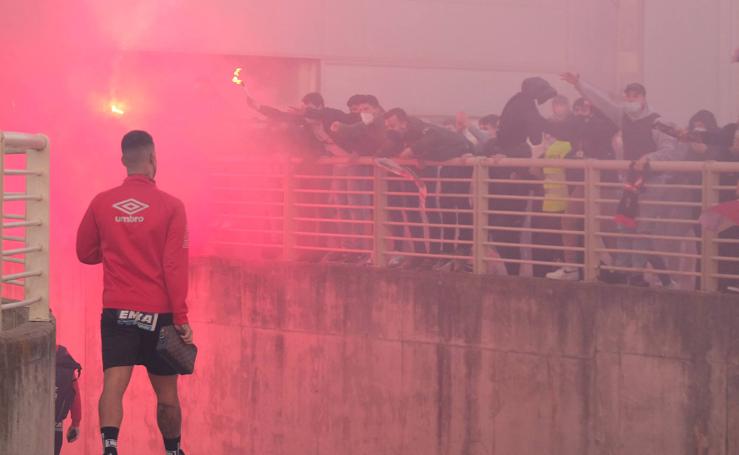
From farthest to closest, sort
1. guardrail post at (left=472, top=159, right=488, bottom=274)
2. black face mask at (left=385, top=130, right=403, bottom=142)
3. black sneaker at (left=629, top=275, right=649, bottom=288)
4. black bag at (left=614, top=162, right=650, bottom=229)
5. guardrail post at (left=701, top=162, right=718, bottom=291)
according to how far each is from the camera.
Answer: black face mask at (left=385, top=130, right=403, bottom=142) < guardrail post at (left=472, top=159, right=488, bottom=274) < black sneaker at (left=629, top=275, right=649, bottom=288) < black bag at (left=614, top=162, right=650, bottom=229) < guardrail post at (left=701, top=162, right=718, bottom=291)

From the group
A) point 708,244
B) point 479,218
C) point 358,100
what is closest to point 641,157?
point 708,244

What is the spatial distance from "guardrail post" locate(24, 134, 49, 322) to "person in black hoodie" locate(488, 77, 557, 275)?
5.10 m

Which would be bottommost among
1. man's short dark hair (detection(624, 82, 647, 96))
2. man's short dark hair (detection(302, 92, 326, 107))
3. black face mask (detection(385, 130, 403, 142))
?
black face mask (detection(385, 130, 403, 142))

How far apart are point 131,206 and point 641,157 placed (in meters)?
4.88

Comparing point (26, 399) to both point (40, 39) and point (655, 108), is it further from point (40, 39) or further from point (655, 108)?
point (655, 108)

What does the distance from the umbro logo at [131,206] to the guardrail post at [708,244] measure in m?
4.36

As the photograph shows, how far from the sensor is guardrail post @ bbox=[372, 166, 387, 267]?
12.1 metres

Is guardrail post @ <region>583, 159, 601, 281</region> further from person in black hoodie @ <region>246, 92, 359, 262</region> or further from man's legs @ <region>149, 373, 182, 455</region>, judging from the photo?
man's legs @ <region>149, 373, 182, 455</region>

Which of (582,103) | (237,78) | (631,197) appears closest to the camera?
(631,197)

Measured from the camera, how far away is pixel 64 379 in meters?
10.9

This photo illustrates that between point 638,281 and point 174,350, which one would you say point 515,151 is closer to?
point 638,281

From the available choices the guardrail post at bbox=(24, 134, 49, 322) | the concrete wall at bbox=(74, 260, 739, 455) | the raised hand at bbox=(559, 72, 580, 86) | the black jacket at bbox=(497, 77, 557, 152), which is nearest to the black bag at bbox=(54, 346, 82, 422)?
the concrete wall at bbox=(74, 260, 739, 455)

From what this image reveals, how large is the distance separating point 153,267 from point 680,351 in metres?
4.24

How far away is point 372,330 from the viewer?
11.9m
